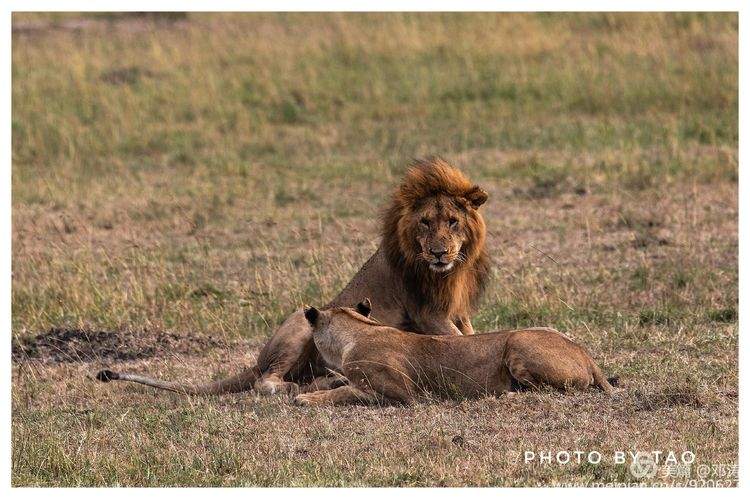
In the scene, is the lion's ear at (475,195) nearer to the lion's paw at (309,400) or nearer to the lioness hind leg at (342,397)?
the lioness hind leg at (342,397)

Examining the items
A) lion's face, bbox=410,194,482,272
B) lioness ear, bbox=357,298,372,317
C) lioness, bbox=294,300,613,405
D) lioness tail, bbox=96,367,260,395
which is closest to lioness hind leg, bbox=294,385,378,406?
lioness, bbox=294,300,613,405

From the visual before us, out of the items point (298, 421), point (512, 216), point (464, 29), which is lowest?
point (298, 421)

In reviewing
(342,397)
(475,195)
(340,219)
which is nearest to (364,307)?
(342,397)

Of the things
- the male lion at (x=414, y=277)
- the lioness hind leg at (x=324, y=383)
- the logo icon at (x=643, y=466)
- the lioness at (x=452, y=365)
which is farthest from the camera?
the male lion at (x=414, y=277)

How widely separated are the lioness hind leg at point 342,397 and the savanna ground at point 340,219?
116mm

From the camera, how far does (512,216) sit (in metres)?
13.5

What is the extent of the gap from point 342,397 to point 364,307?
0.59m

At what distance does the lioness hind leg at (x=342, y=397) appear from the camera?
24.9 feet

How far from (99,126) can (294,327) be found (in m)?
9.96

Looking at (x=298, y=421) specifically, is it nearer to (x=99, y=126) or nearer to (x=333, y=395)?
(x=333, y=395)

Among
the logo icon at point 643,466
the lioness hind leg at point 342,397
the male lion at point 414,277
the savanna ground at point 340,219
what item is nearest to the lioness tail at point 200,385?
the male lion at point 414,277

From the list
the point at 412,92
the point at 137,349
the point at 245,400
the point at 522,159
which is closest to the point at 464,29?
the point at 412,92

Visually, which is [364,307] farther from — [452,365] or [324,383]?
[452,365]

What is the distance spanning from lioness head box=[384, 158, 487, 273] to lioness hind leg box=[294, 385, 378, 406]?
0.87m
